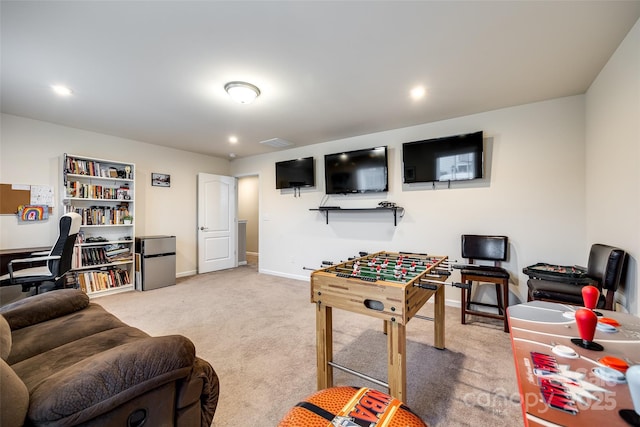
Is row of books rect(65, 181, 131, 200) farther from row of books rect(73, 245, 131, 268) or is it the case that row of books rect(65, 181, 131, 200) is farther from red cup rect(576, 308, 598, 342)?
red cup rect(576, 308, 598, 342)

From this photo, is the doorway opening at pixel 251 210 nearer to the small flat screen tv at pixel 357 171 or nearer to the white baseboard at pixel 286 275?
A: the white baseboard at pixel 286 275

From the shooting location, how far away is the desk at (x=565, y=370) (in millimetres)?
600

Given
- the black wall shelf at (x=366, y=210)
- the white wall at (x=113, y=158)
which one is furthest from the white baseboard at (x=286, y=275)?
the white wall at (x=113, y=158)

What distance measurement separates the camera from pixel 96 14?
1698 millimetres

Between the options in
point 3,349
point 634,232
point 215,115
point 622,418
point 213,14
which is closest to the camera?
point 622,418

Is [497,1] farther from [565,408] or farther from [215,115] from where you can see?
[215,115]

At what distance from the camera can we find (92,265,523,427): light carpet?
1659mm

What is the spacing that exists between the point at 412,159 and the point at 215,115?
2.70 m

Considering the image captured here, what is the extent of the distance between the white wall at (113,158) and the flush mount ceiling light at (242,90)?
295 cm

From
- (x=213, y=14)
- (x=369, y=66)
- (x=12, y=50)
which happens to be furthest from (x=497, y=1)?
(x=12, y=50)

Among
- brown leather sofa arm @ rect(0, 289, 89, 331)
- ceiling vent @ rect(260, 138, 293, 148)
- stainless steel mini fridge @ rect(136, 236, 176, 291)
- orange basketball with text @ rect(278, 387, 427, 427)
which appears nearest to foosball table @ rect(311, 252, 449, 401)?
orange basketball with text @ rect(278, 387, 427, 427)

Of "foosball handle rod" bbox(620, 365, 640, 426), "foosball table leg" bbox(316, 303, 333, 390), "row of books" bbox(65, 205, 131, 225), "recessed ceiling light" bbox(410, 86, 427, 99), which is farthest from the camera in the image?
"row of books" bbox(65, 205, 131, 225)

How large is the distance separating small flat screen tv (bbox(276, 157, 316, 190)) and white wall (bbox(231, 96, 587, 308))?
0.16 meters

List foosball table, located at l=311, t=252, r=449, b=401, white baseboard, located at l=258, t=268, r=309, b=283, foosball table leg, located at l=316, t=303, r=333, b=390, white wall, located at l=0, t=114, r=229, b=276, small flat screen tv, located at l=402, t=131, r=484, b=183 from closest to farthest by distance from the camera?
foosball table, located at l=311, t=252, r=449, b=401 < foosball table leg, located at l=316, t=303, r=333, b=390 < small flat screen tv, located at l=402, t=131, r=484, b=183 < white wall, located at l=0, t=114, r=229, b=276 < white baseboard, located at l=258, t=268, r=309, b=283
